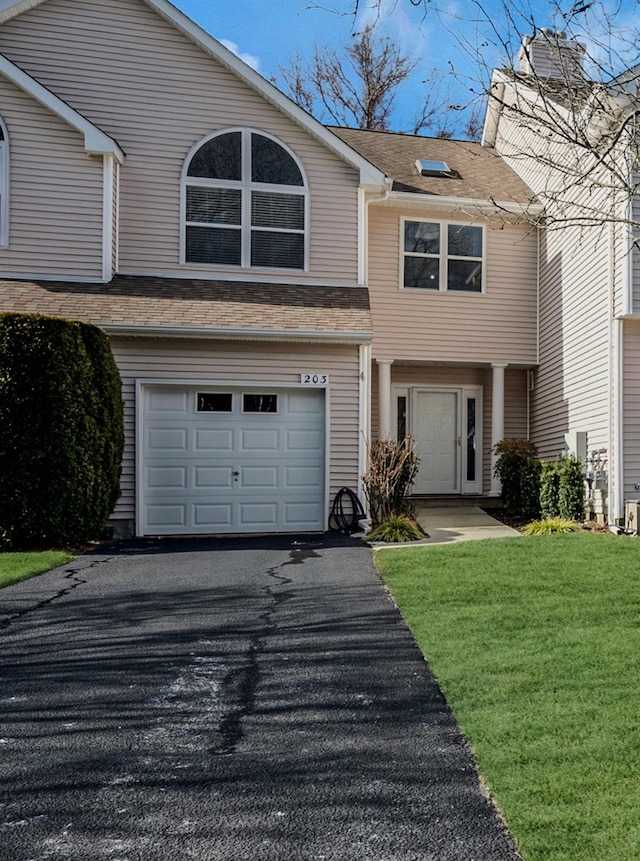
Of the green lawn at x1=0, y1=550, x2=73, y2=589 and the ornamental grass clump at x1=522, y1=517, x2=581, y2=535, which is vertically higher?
the ornamental grass clump at x1=522, y1=517, x2=581, y2=535

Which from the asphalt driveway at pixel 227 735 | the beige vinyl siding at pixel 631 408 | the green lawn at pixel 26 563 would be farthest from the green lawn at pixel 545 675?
the green lawn at pixel 26 563

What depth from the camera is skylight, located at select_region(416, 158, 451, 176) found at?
44.0 feet

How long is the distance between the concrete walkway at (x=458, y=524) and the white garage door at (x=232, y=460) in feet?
5.85

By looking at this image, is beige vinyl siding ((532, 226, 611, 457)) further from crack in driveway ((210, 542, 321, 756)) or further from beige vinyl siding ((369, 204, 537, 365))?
crack in driveway ((210, 542, 321, 756))

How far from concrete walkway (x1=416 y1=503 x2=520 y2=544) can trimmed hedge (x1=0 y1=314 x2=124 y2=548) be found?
4505 mm

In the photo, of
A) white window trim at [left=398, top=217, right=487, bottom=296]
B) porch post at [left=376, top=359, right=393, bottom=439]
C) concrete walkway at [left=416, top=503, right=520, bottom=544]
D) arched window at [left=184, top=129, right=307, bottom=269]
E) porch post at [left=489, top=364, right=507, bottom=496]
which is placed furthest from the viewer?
porch post at [left=489, top=364, right=507, bottom=496]

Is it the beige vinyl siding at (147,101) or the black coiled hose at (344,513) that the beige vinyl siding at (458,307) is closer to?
the beige vinyl siding at (147,101)

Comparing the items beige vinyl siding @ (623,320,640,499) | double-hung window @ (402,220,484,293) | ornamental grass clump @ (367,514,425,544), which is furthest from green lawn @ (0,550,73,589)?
double-hung window @ (402,220,484,293)

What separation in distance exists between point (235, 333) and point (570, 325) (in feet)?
19.0

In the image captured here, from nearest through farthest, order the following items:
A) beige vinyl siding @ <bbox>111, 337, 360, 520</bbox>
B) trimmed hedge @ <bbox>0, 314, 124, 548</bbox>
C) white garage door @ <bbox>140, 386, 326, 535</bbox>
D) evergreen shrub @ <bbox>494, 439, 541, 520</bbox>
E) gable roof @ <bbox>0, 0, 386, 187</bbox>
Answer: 1. trimmed hedge @ <bbox>0, 314, 124, 548</bbox>
2. beige vinyl siding @ <bbox>111, 337, 360, 520</bbox>
3. white garage door @ <bbox>140, 386, 326, 535</bbox>
4. gable roof @ <bbox>0, 0, 386, 187</bbox>
5. evergreen shrub @ <bbox>494, 439, 541, 520</bbox>

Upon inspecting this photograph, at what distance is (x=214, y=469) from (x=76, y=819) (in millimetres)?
7938

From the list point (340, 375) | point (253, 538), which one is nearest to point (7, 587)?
point (253, 538)

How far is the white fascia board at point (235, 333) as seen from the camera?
977cm

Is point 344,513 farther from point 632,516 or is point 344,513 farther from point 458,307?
point 458,307
